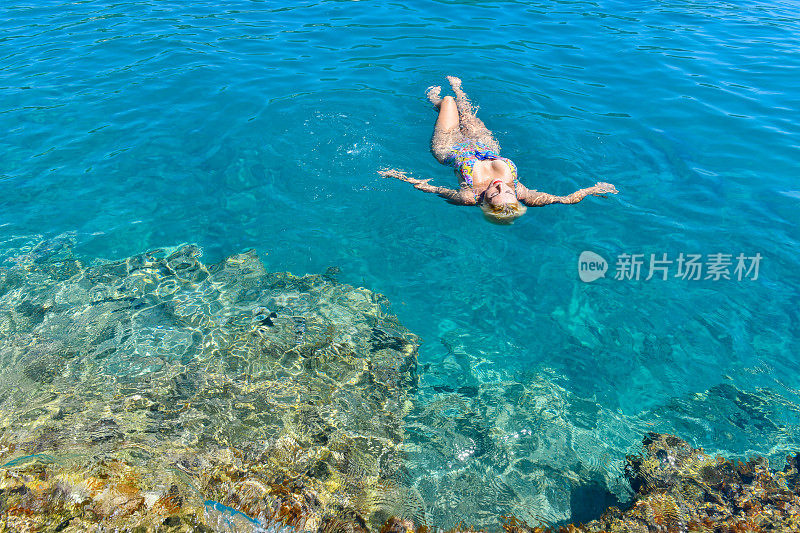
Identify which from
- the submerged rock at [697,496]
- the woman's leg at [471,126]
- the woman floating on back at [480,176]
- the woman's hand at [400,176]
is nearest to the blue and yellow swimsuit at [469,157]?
the woman floating on back at [480,176]

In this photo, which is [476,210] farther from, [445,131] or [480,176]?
[445,131]

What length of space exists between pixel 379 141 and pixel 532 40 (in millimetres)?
6635

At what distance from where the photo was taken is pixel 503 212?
688cm

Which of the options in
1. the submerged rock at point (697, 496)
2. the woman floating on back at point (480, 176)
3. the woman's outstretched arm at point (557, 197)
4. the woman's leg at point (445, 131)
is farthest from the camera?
the woman's leg at point (445, 131)

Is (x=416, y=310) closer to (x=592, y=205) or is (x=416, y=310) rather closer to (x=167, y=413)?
(x=167, y=413)

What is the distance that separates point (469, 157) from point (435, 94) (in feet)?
8.78

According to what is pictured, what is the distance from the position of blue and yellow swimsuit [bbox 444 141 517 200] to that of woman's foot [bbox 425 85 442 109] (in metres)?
→ 1.70

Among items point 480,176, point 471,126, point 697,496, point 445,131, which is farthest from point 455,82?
point 697,496

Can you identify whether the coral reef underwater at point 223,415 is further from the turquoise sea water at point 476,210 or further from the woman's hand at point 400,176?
the woman's hand at point 400,176

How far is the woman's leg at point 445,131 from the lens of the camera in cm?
824

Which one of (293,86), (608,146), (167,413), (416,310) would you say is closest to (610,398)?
(416,310)

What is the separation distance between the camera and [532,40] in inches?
494

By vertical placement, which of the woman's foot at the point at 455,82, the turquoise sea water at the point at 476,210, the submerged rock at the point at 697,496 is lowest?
the submerged rock at the point at 697,496

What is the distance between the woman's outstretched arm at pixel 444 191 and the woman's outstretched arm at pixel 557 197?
83 cm
